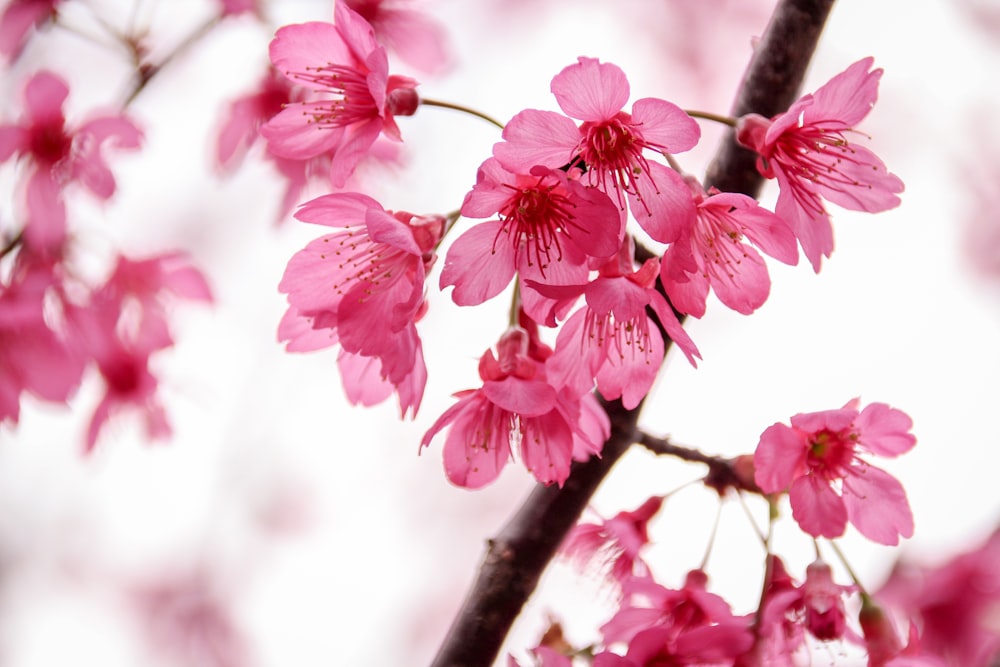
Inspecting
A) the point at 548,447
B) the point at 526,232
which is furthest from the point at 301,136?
the point at 548,447

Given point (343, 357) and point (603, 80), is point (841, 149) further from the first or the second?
→ point (343, 357)

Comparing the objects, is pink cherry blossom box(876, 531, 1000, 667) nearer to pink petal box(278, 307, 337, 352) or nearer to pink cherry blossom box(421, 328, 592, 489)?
pink cherry blossom box(421, 328, 592, 489)

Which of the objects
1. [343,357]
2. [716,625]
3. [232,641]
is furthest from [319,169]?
[232,641]

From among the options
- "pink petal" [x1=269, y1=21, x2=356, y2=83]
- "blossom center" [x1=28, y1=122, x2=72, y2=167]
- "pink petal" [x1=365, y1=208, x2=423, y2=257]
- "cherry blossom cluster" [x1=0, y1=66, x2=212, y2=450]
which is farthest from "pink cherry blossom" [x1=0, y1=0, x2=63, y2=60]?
"pink petal" [x1=365, y1=208, x2=423, y2=257]

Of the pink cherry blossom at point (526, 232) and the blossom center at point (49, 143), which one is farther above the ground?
the blossom center at point (49, 143)

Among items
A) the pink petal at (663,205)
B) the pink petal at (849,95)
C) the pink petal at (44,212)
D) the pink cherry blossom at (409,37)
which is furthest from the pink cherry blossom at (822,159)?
the pink petal at (44,212)

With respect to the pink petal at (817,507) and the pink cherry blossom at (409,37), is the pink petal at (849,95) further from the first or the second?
the pink cherry blossom at (409,37)

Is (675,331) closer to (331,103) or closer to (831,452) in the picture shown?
(831,452)
